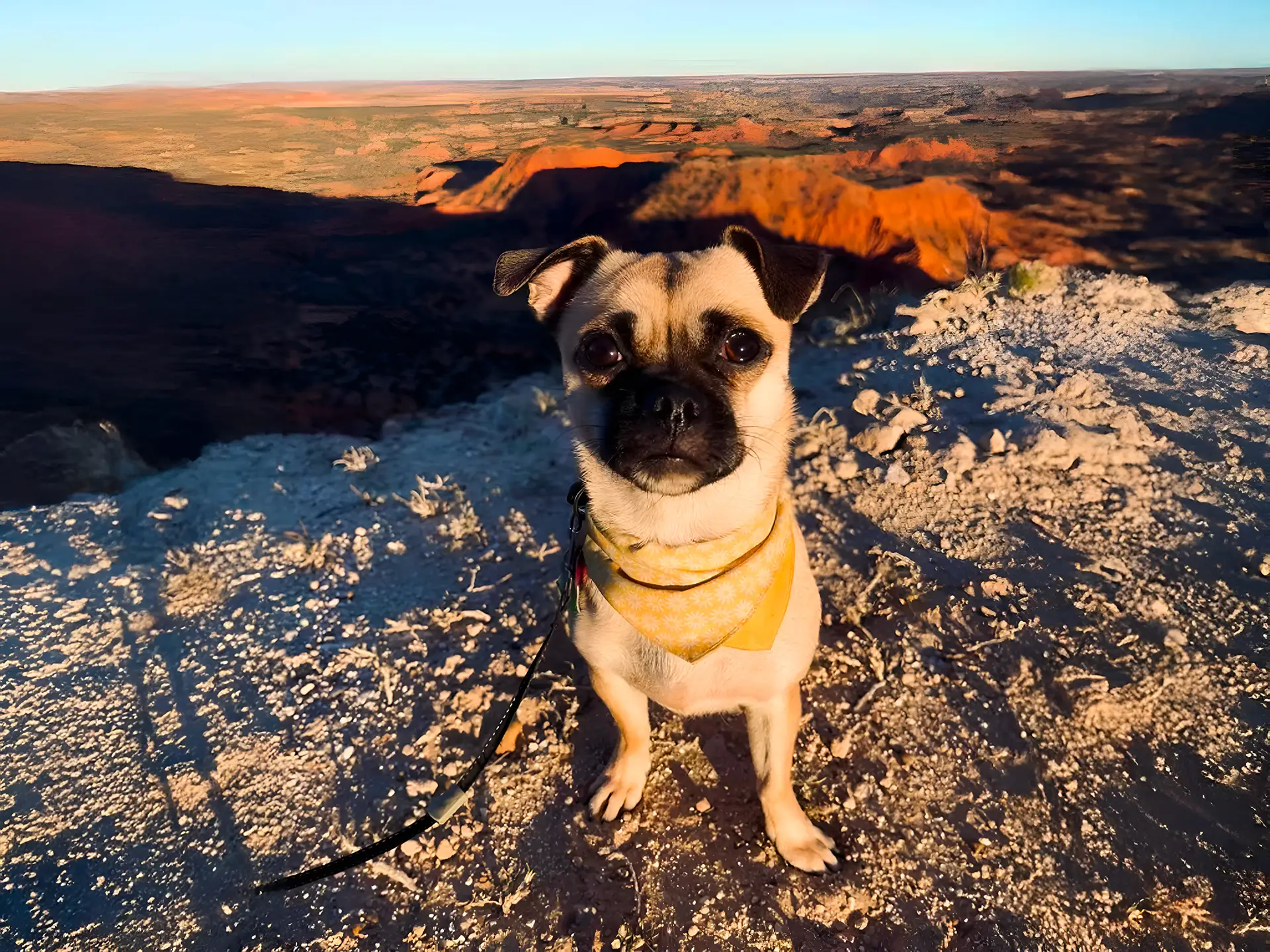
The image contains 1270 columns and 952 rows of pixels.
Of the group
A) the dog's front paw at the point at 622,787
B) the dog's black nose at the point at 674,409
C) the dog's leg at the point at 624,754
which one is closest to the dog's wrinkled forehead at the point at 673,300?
the dog's black nose at the point at 674,409

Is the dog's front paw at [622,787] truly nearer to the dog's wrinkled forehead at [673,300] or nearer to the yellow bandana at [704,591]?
the yellow bandana at [704,591]

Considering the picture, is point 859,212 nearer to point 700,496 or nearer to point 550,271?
point 550,271

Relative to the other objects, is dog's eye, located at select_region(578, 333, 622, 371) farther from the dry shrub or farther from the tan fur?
the dry shrub

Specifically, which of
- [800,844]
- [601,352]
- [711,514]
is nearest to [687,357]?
[601,352]

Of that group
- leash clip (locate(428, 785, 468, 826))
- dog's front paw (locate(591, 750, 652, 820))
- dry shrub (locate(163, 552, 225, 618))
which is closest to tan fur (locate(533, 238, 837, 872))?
dog's front paw (locate(591, 750, 652, 820))

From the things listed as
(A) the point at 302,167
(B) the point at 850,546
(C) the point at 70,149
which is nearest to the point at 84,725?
(B) the point at 850,546
